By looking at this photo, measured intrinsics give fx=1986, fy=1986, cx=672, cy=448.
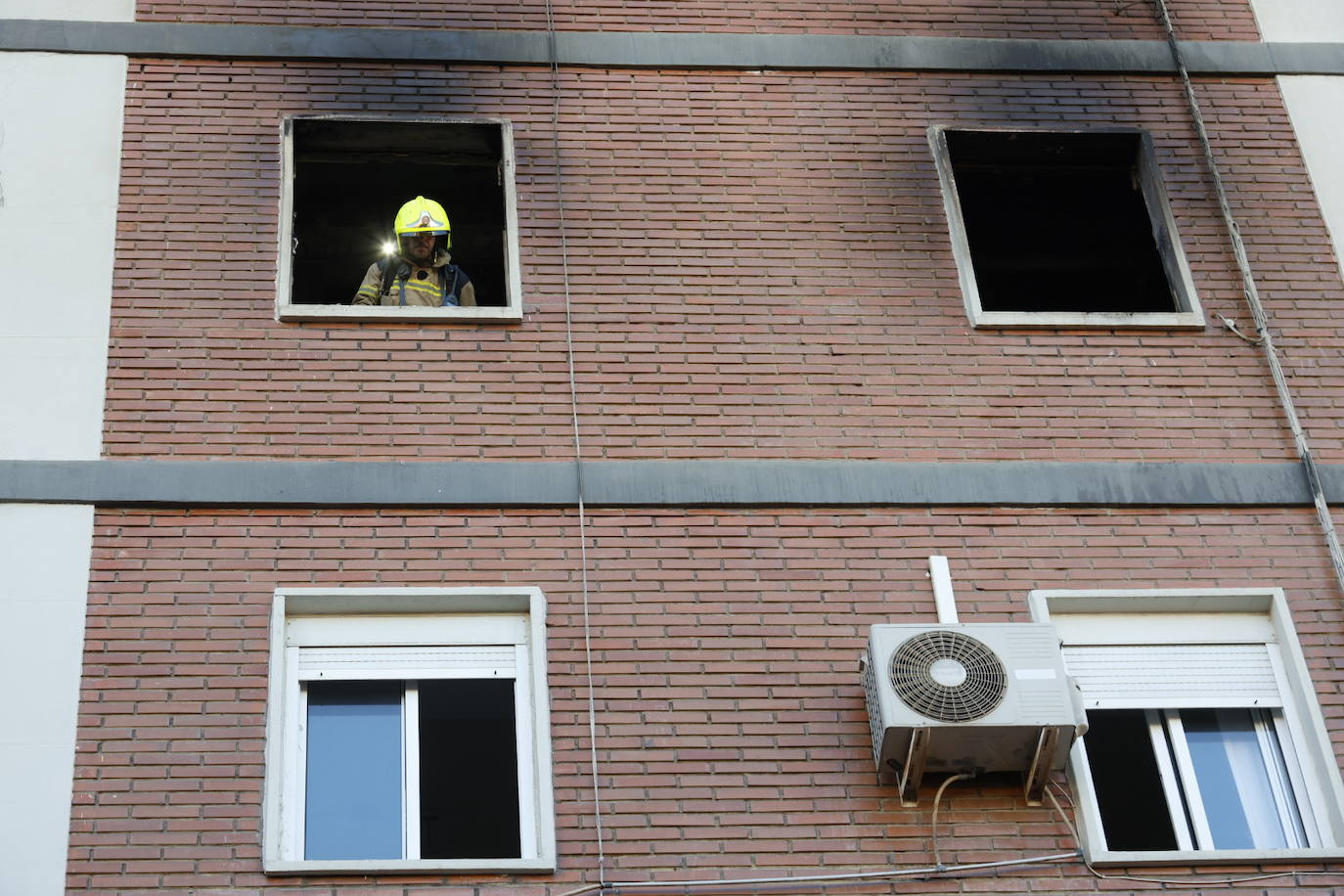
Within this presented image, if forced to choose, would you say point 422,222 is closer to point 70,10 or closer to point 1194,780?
point 70,10

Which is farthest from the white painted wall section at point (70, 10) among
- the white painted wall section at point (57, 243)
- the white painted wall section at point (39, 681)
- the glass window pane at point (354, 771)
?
the glass window pane at point (354, 771)

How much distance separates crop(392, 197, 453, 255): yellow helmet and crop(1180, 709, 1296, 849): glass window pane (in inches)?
203

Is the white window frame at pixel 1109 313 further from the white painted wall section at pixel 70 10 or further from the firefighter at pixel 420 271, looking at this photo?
the white painted wall section at pixel 70 10

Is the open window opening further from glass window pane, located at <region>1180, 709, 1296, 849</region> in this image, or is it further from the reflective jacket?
the reflective jacket

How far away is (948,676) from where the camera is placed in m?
9.85

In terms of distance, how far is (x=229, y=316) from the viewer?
447 inches

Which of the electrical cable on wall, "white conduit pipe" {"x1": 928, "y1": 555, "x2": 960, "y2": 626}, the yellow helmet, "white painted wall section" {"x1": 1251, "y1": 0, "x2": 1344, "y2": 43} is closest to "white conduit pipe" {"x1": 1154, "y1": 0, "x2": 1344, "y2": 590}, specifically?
"white painted wall section" {"x1": 1251, "y1": 0, "x2": 1344, "y2": 43}

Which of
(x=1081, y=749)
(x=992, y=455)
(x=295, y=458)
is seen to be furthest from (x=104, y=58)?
(x=1081, y=749)

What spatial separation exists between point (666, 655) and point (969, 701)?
161 centimetres

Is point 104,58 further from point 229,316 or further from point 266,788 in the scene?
point 266,788

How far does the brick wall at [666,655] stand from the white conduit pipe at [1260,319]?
0.37 ft

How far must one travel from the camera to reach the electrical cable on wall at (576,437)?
9.88 meters

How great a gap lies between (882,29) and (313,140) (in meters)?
3.76

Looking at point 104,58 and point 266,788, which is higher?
point 104,58
